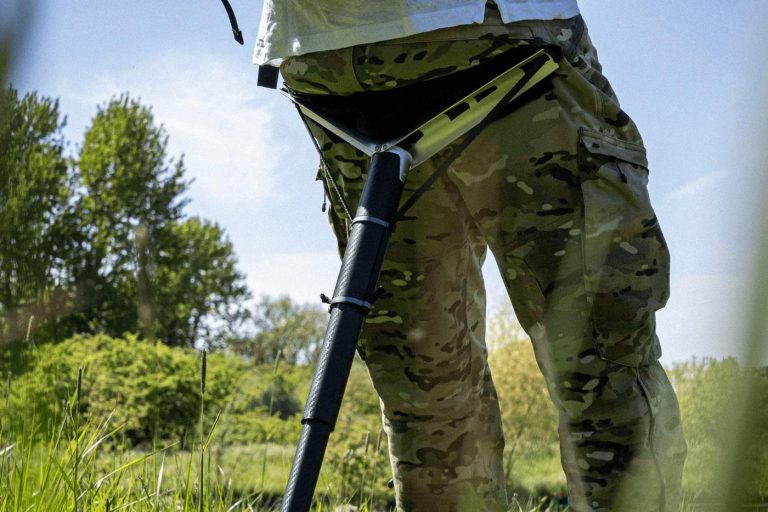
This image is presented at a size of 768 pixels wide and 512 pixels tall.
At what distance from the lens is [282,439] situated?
22.8ft

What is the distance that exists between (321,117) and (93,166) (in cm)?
1646

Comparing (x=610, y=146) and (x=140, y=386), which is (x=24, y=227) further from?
(x=140, y=386)

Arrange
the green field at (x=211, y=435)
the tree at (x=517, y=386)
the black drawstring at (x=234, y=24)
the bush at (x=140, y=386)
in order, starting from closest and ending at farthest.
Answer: the green field at (x=211, y=435) → the black drawstring at (x=234, y=24) → the tree at (x=517, y=386) → the bush at (x=140, y=386)

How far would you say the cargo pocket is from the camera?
46.9 inches

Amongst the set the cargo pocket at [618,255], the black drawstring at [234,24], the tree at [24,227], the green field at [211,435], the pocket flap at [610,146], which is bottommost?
the green field at [211,435]

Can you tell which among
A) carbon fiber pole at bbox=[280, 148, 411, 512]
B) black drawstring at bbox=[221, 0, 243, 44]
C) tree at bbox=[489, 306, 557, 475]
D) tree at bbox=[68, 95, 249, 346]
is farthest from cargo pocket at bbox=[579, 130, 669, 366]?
tree at bbox=[68, 95, 249, 346]

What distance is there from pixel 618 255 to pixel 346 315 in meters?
0.44

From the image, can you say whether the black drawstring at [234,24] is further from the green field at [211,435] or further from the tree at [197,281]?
the tree at [197,281]

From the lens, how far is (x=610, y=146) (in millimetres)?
1228

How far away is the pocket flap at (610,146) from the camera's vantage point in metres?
1.21

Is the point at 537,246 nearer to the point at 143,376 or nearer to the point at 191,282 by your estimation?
the point at 143,376

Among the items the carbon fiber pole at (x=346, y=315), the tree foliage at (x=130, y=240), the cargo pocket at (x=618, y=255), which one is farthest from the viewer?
the tree foliage at (x=130, y=240)

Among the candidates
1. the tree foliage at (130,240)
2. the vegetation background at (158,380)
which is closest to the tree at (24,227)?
the vegetation background at (158,380)

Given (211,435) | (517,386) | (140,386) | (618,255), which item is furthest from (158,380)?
(618,255)
